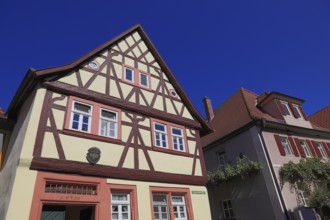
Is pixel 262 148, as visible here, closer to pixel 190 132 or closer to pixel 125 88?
pixel 190 132

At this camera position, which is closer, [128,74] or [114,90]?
[114,90]

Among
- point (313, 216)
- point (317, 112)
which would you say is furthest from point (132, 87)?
point (317, 112)

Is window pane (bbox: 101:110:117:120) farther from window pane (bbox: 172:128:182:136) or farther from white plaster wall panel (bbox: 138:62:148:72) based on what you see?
white plaster wall panel (bbox: 138:62:148:72)

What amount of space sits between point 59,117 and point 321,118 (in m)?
24.4

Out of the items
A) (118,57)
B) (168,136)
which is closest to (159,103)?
(168,136)

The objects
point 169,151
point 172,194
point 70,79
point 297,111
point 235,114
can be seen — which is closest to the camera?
point 70,79

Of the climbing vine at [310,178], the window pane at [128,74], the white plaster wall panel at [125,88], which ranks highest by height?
the window pane at [128,74]

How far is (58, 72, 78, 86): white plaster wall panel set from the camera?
9.32m

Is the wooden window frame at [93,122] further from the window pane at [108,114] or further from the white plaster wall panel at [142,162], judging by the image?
the white plaster wall panel at [142,162]

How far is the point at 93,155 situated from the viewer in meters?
8.48

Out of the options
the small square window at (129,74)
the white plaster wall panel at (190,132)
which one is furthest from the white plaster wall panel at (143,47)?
the white plaster wall panel at (190,132)

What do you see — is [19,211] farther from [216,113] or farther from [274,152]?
[216,113]

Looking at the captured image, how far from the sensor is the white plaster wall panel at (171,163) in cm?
1020

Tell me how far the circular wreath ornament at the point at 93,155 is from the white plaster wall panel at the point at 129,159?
3.61 ft
